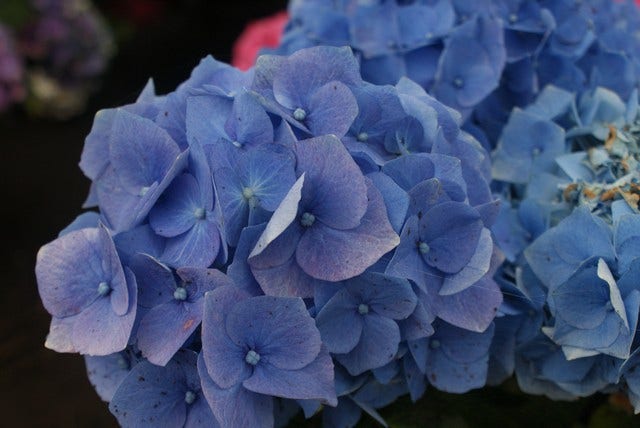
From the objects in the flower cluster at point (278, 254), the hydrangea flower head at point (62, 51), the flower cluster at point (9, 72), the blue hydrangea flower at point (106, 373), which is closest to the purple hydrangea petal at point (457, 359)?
Answer: the flower cluster at point (278, 254)

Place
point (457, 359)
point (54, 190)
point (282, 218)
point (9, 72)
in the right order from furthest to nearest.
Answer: point (54, 190)
point (9, 72)
point (457, 359)
point (282, 218)

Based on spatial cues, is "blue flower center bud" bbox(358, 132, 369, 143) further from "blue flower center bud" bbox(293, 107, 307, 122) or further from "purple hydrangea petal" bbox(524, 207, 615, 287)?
"purple hydrangea petal" bbox(524, 207, 615, 287)

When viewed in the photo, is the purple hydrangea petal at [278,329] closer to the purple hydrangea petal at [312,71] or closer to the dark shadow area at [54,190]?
the purple hydrangea petal at [312,71]

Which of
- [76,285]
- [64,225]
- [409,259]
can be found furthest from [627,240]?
[64,225]

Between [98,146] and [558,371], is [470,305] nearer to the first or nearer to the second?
[558,371]

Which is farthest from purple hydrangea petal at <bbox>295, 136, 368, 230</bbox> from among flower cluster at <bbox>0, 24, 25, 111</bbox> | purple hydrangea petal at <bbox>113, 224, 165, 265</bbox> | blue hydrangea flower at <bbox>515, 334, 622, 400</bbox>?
flower cluster at <bbox>0, 24, 25, 111</bbox>

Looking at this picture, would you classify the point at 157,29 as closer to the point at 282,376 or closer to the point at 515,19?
the point at 515,19
